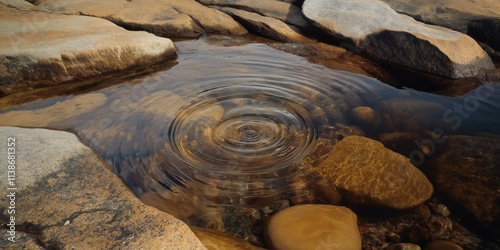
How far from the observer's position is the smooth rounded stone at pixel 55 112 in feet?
12.6

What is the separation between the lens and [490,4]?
823 centimetres

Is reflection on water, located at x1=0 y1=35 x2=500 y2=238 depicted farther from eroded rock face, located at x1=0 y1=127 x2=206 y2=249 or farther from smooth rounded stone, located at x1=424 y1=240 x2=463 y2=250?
smooth rounded stone, located at x1=424 y1=240 x2=463 y2=250

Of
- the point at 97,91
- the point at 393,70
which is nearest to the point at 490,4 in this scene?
the point at 393,70

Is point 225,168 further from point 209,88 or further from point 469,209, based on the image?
point 469,209

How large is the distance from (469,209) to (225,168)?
2.21 meters

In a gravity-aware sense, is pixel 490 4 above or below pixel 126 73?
above

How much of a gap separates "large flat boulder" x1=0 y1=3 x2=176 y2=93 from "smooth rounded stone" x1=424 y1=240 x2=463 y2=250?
479cm

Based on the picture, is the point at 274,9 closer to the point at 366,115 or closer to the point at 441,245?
the point at 366,115

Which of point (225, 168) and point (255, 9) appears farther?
point (255, 9)

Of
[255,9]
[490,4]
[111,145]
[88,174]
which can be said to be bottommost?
[111,145]

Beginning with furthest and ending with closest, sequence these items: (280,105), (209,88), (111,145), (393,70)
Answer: (393,70) → (209,88) → (280,105) → (111,145)

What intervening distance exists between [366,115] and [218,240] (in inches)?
109

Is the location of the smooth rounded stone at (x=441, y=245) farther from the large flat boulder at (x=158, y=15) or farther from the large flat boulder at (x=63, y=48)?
the large flat boulder at (x=158, y=15)

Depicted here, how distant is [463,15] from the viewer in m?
7.47
